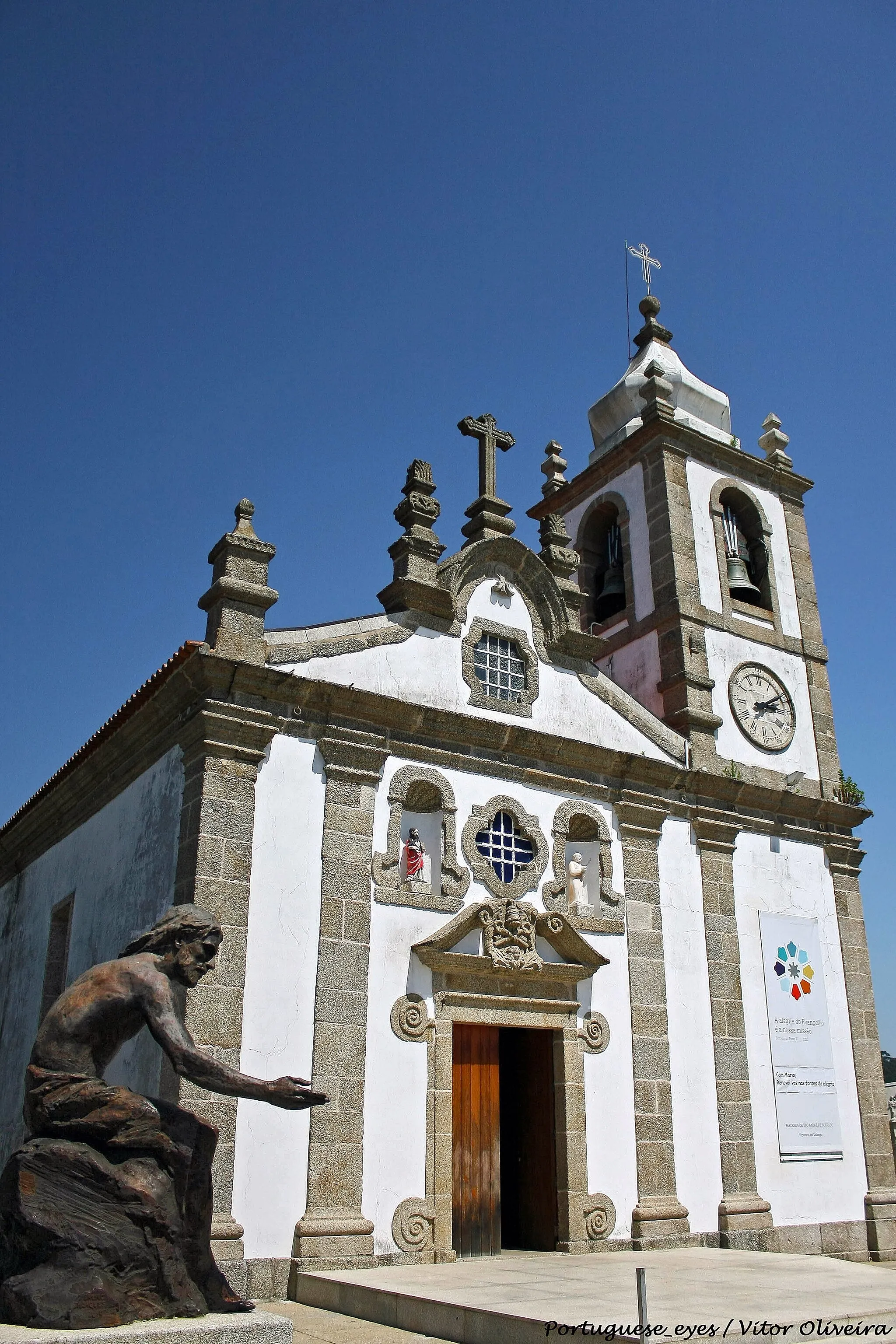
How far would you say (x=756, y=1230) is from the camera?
38.1ft

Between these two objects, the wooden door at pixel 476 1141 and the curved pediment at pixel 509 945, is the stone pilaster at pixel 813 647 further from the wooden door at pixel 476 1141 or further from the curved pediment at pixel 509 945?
the wooden door at pixel 476 1141

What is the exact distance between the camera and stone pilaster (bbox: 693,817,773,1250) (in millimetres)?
11594

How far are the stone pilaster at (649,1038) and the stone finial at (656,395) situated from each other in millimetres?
5911

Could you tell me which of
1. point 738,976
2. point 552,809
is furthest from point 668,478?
point 738,976

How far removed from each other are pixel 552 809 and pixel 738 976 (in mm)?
3068

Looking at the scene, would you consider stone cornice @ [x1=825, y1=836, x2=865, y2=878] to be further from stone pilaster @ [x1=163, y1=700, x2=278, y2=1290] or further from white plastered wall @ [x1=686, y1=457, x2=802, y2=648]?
stone pilaster @ [x1=163, y1=700, x2=278, y2=1290]

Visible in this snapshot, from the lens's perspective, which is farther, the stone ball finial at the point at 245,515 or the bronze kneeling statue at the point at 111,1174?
the stone ball finial at the point at 245,515

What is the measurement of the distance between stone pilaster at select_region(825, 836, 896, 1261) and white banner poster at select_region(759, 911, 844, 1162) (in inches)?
20.2

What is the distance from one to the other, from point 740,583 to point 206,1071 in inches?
464

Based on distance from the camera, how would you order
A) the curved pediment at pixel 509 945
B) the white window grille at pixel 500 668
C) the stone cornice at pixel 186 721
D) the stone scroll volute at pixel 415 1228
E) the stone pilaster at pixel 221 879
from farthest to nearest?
the white window grille at pixel 500 668 → the curved pediment at pixel 509 945 → the stone cornice at pixel 186 721 → the stone scroll volute at pixel 415 1228 → the stone pilaster at pixel 221 879

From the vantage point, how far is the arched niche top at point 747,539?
49.9 ft

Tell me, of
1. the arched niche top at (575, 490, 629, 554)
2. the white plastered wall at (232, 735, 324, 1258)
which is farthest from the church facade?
the arched niche top at (575, 490, 629, 554)

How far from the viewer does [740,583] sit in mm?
15359

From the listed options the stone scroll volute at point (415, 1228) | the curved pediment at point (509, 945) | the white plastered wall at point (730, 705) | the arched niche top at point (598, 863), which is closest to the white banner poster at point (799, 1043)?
the white plastered wall at point (730, 705)
